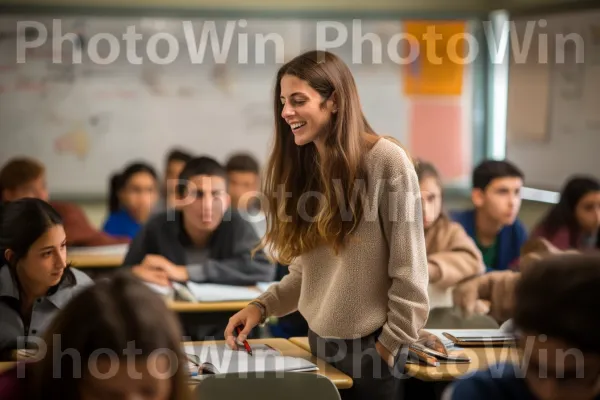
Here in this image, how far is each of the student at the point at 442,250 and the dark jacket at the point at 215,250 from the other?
77cm

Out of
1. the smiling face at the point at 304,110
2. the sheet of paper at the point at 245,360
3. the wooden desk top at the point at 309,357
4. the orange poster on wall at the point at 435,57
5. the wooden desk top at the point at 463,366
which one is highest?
the orange poster on wall at the point at 435,57

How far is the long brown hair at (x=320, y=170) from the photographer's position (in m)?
2.25

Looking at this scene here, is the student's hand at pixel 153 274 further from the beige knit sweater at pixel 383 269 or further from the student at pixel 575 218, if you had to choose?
the student at pixel 575 218

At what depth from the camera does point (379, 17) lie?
6.04 meters

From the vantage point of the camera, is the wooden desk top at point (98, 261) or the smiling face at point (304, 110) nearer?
the smiling face at point (304, 110)

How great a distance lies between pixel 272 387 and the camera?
199 centimetres

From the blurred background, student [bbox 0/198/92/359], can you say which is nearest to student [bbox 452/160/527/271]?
the blurred background

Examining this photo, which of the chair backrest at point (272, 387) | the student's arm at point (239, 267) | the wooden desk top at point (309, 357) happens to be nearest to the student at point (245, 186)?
the student's arm at point (239, 267)

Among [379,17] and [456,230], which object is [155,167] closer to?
[379,17]

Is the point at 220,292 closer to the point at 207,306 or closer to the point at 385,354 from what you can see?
the point at 207,306

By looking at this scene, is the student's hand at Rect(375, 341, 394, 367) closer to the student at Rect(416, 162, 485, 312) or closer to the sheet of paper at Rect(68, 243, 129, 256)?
the student at Rect(416, 162, 485, 312)

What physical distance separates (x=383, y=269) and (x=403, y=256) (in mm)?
96

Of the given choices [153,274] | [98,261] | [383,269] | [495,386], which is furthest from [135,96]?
[495,386]

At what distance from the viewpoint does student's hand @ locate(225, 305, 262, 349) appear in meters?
2.32
